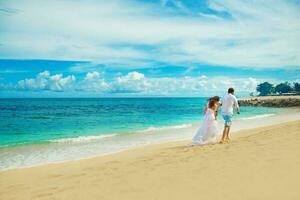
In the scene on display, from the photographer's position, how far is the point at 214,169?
7.14 meters

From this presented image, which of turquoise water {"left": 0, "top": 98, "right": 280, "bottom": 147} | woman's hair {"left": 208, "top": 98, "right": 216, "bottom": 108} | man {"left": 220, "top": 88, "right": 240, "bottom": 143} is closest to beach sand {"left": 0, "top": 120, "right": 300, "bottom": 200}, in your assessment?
man {"left": 220, "top": 88, "right": 240, "bottom": 143}

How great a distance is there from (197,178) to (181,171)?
0.77m

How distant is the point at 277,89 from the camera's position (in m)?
148

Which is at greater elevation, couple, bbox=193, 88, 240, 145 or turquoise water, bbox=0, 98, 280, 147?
couple, bbox=193, 88, 240, 145

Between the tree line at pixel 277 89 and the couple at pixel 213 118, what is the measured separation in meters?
126

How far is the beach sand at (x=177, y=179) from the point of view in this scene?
5.64m

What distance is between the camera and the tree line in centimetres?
13902

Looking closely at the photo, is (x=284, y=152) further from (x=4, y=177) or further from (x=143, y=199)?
(x=4, y=177)

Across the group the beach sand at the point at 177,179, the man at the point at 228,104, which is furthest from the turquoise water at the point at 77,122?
the beach sand at the point at 177,179

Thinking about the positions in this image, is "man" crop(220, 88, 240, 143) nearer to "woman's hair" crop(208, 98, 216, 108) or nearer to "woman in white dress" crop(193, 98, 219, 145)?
"woman's hair" crop(208, 98, 216, 108)

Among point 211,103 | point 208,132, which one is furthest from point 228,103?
point 208,132

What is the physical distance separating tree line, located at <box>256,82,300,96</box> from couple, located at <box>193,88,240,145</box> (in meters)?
126

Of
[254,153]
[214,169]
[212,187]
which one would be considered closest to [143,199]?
[212,187]

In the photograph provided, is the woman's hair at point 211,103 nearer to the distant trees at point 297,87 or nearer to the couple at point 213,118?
the couple at point 213,118
